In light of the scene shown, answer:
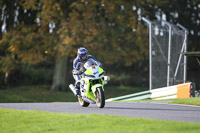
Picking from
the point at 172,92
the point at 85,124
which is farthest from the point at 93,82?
the point at 172,92

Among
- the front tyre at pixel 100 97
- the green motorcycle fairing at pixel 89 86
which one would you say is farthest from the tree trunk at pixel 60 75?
the front tyre at pixel 100 97

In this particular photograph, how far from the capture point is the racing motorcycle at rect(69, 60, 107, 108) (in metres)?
12.8

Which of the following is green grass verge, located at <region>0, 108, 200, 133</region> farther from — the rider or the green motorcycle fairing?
the rider

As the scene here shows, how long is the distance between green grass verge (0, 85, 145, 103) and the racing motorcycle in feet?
45.8

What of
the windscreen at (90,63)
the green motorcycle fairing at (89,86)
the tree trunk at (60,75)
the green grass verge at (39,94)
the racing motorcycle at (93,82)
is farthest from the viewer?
the tree trunk at (60,75)

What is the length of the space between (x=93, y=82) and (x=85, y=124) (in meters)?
4.20

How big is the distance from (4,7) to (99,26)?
6690 mm

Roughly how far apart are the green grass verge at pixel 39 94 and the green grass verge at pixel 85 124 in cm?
1639

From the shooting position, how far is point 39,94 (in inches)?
1161

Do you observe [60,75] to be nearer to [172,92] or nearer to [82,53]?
[172,92]

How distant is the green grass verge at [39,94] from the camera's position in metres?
27.7

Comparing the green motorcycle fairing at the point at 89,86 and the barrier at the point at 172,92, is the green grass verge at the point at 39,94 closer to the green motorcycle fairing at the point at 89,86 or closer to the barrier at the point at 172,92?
the barrier at the point at 172,92

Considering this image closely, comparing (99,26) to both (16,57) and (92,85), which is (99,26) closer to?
(16,57)

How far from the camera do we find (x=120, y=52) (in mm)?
30062
